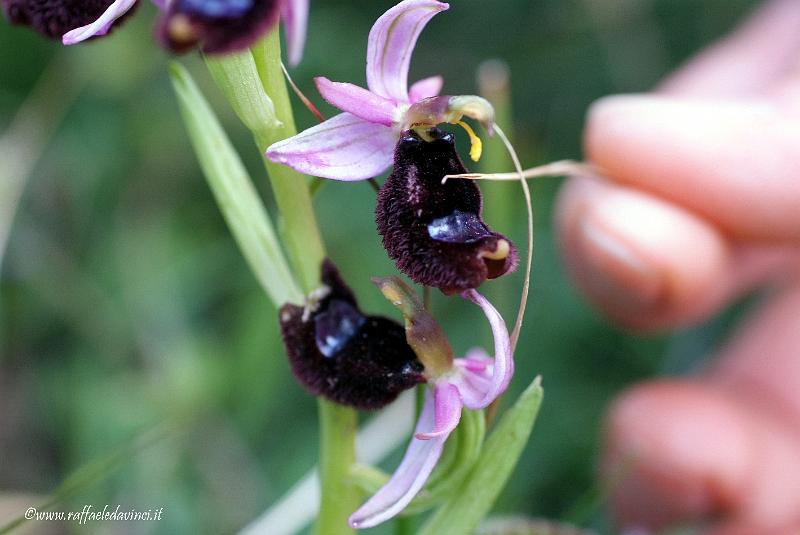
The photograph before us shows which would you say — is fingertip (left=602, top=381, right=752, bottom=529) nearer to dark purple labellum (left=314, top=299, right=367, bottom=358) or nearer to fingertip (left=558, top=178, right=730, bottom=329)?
fingertip (left=558, top=178, right=730, bottom=329)

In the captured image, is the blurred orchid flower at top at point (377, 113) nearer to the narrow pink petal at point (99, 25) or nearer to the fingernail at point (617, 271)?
the narrow pink petal at point (99, 25)

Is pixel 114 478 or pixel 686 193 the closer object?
pixel 686 193

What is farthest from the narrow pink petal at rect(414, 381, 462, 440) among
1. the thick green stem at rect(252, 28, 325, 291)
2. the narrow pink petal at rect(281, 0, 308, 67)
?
the narrow pink petal at rect(281, 0, 308, 67)

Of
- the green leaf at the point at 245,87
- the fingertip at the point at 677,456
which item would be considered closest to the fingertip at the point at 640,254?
the fingertip at the point at 677,456

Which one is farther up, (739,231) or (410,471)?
(410,471)

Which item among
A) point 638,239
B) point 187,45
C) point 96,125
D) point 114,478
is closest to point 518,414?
point 187,45

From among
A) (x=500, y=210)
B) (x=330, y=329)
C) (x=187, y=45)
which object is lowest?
(x=500, y=210)

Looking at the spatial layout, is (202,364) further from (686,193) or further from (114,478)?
(686,193)

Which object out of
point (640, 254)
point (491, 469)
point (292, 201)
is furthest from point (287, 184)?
point (640, 254)
